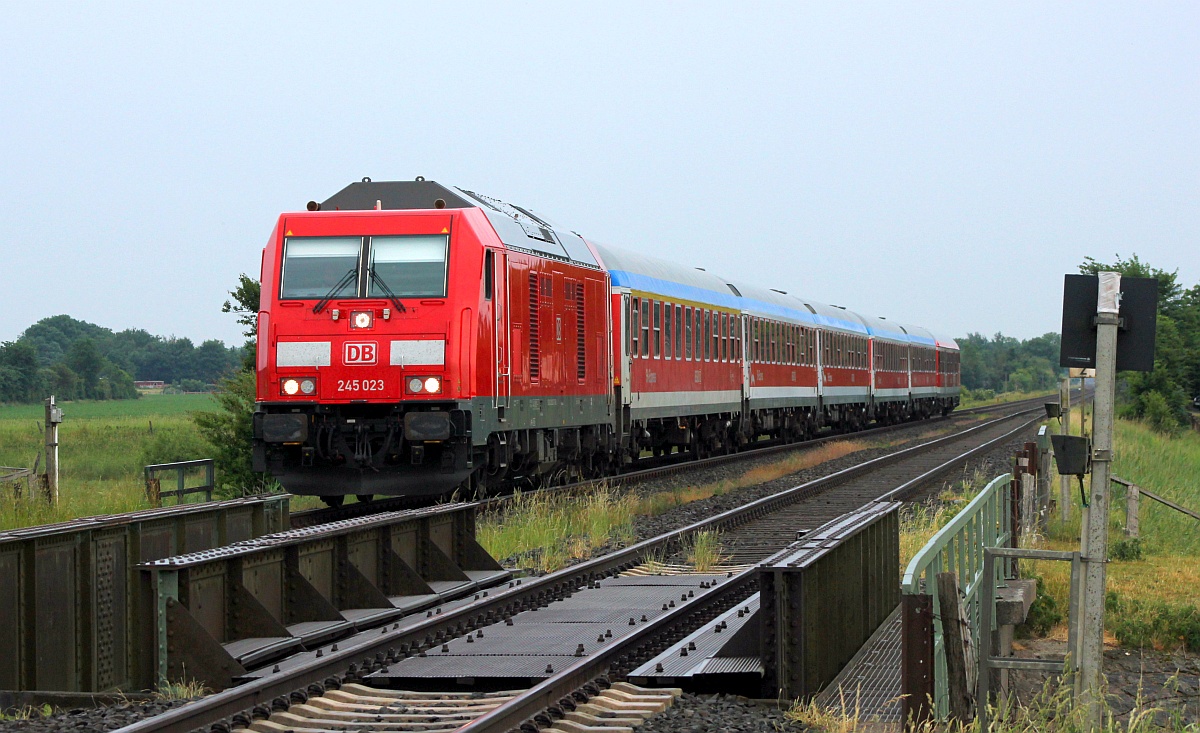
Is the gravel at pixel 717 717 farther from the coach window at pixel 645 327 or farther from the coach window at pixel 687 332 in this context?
the coach window at pixel 687 332

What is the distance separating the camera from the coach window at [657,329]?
24062 millimetres

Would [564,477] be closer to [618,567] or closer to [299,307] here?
[299,307]

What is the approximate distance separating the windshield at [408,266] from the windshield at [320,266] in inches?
10.0

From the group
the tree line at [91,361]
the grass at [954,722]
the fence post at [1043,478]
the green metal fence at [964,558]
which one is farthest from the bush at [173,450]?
the tree line at [91,361]

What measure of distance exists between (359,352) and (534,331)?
8.89 ft

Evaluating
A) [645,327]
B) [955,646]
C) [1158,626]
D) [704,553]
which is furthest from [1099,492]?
[645,327]

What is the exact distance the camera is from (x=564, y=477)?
827 inches

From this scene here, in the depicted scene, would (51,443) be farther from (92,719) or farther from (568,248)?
(92,719)

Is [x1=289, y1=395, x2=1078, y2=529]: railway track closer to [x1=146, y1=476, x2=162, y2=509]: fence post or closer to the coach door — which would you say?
the coach door

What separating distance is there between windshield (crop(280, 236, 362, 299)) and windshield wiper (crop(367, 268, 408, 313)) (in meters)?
0.20

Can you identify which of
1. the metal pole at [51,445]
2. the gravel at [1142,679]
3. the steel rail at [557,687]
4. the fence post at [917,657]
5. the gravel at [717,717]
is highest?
the metal pole at [51,445]

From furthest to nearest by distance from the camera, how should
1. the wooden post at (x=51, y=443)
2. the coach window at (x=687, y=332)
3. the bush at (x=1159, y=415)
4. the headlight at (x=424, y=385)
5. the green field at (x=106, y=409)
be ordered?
the green field at (x=106, y=409) < the bush at (x=1159, y=415) < the coach window at (x=687, y=332) < the wooden post at (x=51, y=443) < the headlight at (x=424, y=385)

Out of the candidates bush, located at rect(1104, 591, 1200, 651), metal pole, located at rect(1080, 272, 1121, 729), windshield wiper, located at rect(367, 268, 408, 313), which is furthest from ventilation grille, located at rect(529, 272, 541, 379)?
metal pole, located at rect(1080, 272, 1121, 729)

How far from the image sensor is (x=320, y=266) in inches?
631
